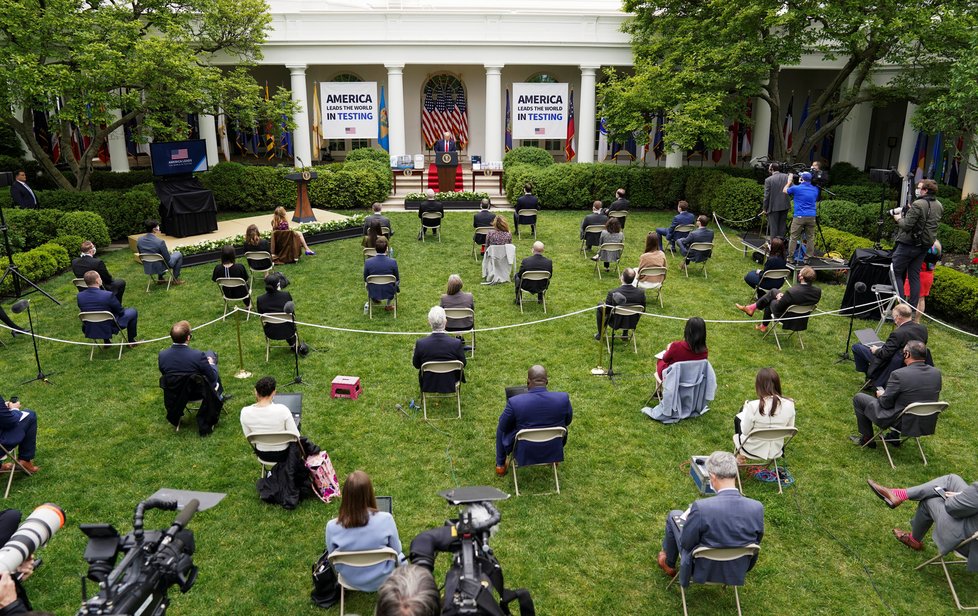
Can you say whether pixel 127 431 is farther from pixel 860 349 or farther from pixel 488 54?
pixel 488 54

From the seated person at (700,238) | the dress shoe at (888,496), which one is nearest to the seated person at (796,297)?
the seated person at (700,238)

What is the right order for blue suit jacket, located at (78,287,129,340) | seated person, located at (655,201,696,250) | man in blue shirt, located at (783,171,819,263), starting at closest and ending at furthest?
1. blue suit jacket, located at (78,287,129,340)
2. man in blue shirt, located at (783,171,819,263)
3. seated person, located at (655,201,696,250)

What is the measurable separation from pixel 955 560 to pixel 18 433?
906 centimetres

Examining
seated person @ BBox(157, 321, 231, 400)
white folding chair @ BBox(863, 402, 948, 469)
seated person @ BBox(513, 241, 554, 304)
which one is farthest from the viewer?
seated person @ BBox(513, 241, 554, 304)

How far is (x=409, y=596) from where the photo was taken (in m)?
3.42

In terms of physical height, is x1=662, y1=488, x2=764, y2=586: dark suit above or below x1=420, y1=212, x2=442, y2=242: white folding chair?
below

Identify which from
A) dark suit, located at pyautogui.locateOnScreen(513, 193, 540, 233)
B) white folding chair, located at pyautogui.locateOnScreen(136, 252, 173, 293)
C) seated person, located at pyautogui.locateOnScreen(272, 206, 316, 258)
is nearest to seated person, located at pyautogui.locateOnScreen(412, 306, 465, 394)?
white folding chair, located at pyautogui.locateOnScreen(136, 252, 173, 293)

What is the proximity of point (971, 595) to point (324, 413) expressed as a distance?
22.5 ft

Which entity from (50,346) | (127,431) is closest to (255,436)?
(127,431)

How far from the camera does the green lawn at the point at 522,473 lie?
235 inches

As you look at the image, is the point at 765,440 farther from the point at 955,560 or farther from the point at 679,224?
the point at 679,224

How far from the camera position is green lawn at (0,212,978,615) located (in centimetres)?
598

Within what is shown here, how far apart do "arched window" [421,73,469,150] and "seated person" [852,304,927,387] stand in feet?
75.6

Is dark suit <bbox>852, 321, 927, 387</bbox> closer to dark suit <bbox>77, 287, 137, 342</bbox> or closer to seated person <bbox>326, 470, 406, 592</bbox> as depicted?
seated person <bbox>326, 470, 406, 592</bbox>
